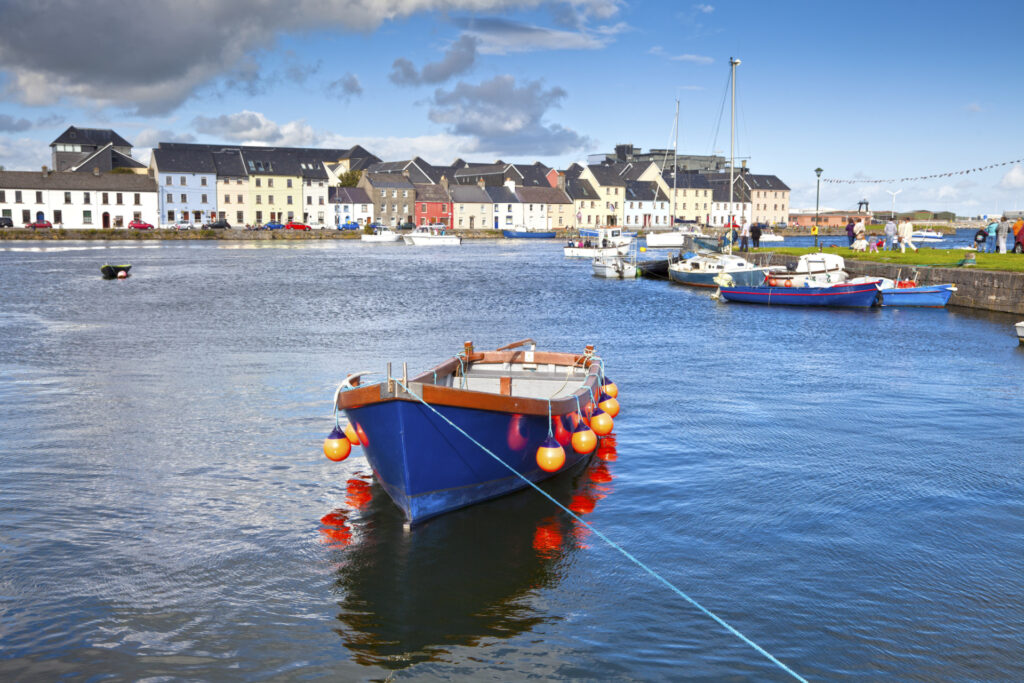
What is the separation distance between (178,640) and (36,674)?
115 cm

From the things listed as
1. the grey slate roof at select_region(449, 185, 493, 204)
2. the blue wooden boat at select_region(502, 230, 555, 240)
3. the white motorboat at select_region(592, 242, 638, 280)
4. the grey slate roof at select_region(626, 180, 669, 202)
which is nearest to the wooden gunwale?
the white motorboat at select_region(592, 242, 638, 280)

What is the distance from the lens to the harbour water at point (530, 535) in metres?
8.05

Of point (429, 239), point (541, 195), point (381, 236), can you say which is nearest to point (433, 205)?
point (541, 195)

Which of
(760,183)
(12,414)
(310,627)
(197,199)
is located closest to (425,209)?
(197,199)

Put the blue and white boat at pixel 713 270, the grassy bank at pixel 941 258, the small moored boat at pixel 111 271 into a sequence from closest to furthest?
the grassy bank at pixel 941 258 → the blue and white boat at pixel 713 270 → the small moored boat at pixel 111 271

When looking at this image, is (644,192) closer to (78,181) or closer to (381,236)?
(381,236)

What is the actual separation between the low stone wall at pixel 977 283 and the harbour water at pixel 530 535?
1224cm

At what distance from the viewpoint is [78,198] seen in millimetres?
111750

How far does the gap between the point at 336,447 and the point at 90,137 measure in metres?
146

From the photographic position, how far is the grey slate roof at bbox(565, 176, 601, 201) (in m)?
151

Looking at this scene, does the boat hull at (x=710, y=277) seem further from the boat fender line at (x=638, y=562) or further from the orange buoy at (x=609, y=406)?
the boat fender line at (x=638, y=562)

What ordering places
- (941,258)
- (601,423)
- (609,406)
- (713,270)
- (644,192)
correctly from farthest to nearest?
1. (644,192)
2. (713,270)
3. (941,258)
4. (609,406)
5. (601,423)

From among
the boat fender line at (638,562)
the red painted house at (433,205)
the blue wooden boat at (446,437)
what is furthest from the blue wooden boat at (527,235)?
the boat fender line at (638,562)

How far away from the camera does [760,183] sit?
170 m
